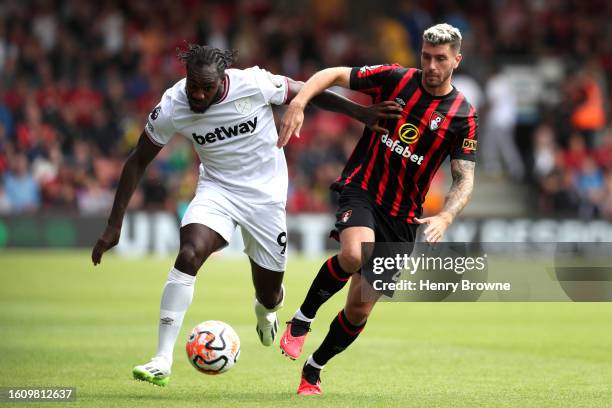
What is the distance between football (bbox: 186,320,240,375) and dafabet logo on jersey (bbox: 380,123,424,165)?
5.83 ft

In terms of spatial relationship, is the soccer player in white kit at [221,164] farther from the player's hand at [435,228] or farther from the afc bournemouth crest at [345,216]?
the player's hand at [435,228]

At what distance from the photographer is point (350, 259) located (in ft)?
25.6

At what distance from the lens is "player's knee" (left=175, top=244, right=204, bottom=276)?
796 centimetres

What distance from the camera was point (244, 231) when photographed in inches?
348

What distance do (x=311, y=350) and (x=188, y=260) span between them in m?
3.31

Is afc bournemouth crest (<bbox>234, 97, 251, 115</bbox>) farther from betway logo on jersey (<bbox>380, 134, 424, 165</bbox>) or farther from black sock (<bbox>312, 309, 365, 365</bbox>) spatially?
black sock (<bbox>312, 309, 365, 365</bbox>)

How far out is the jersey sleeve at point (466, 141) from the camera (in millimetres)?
8000

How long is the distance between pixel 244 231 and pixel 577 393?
2759mm

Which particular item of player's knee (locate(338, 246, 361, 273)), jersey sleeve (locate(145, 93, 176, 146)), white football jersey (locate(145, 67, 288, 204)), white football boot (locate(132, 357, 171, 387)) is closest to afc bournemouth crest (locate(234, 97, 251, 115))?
white football jersey (locate(145, 67, 288, 204))

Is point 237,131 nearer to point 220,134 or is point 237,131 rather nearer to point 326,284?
point 220,134

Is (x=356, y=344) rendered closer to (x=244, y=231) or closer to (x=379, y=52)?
(x=244, y=231)

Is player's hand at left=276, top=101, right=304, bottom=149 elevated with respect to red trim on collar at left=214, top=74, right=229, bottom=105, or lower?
lower

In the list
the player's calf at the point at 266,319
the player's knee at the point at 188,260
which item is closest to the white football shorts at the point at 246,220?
the player's knee at the point at 188,260

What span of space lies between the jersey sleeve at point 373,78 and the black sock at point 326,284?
1.23m
